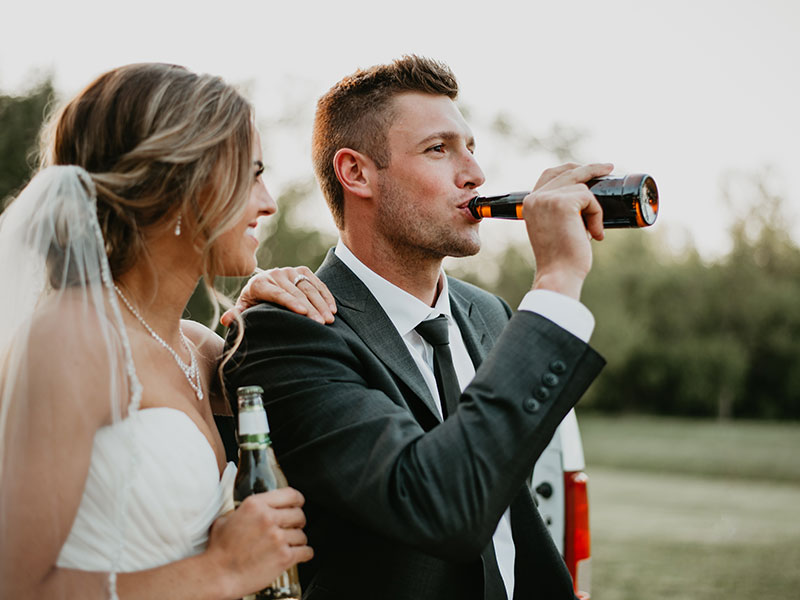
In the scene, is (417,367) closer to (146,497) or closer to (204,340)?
(204,340)

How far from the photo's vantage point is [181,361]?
218 centimetres

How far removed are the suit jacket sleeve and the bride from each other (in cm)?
16

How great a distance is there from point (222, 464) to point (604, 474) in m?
16.2

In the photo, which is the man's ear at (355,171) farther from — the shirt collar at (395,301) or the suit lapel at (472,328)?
the suit lapel at (472,328)

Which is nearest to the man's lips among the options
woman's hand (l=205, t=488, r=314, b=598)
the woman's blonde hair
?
the woman's blonde hair

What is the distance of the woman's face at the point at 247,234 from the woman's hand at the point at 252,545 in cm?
60

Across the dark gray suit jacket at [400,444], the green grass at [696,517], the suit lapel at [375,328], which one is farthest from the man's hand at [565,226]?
the green grass at [696,517]

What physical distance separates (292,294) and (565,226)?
32.2 inches

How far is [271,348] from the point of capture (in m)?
2.24

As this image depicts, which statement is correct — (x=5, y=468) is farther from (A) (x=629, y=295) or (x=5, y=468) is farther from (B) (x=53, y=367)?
(A) (x=629, y=295)

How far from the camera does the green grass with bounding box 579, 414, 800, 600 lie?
7.50 meters

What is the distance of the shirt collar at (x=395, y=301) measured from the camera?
2641mm

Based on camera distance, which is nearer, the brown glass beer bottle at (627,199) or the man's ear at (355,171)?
the brown glass beer bottle at (627,199)

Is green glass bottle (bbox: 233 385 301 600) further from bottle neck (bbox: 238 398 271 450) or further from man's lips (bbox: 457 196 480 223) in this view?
man's lips (bbox: 457 196 480 223)
